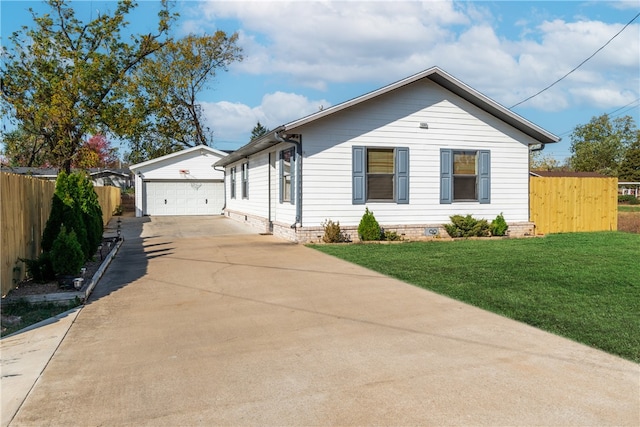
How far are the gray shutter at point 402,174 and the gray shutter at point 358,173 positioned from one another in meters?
1.05

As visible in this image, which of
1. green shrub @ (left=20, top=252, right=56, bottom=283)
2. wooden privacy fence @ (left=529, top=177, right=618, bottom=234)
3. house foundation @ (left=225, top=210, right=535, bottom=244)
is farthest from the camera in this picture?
wooden privacy fence @ (left=529, top=177, right=618, bottom=234)

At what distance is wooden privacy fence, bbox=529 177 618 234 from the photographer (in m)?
16.2

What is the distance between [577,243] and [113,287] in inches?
448

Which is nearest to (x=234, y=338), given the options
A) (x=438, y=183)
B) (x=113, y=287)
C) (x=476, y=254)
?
(x=113, y=287)

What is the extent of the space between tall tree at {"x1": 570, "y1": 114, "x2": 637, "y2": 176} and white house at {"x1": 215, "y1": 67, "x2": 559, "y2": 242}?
49.3 m

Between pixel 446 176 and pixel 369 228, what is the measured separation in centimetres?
308

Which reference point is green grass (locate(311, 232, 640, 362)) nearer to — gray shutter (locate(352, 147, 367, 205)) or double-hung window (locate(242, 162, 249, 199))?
gray shutter (locate(352, 147, 367, 205))

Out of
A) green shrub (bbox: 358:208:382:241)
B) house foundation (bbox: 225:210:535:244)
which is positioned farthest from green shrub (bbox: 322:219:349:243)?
green shrub (bbox: 358:208:382:241)

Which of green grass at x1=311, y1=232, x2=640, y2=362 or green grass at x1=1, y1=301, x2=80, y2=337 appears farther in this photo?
green grass at x1=1, y1=301, x2=80, y2=337

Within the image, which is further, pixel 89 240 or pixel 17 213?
pixel 89 240

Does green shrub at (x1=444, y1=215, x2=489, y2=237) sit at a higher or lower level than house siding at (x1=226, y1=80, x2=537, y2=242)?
lower

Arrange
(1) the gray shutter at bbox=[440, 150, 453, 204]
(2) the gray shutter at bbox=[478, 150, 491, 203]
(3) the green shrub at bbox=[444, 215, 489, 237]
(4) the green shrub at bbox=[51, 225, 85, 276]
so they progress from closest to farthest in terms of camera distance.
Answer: (4) the green shrub at bbox=[51, 225, 85, 276] → (3) the green shrub at bbox=[444, 215, 489, 237] → (1) the gray shutter at bbox=[440, 150, 453, 204] → (2) the gray shutter at bbox=[478, 150, 491, 203]

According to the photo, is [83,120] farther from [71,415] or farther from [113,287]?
[71,415]

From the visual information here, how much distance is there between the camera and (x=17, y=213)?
7.68 metres
